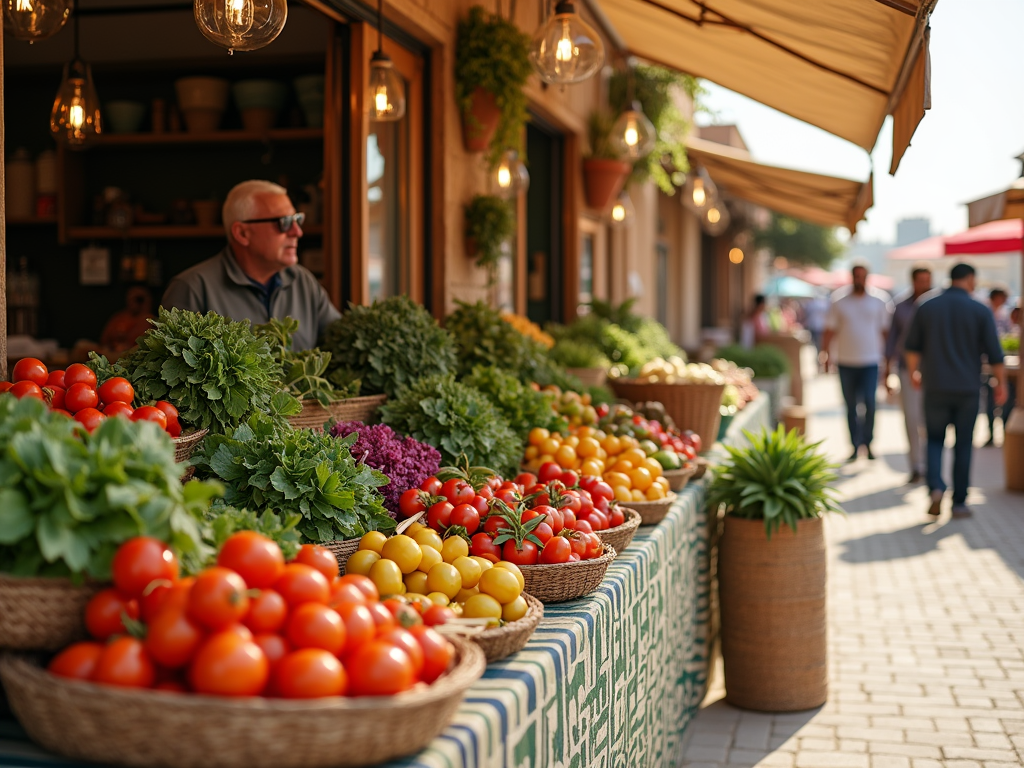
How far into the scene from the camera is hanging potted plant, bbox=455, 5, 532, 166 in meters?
5.97

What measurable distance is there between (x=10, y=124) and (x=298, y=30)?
2677 mm

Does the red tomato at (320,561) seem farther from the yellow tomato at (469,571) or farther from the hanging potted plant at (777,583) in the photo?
the hanging potted plant at (777,583)

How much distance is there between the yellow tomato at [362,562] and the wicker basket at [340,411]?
0.97 metres

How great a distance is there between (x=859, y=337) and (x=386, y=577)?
9.19m

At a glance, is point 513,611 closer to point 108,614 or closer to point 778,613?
point 108,614

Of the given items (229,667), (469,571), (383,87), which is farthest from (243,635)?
(383,87)

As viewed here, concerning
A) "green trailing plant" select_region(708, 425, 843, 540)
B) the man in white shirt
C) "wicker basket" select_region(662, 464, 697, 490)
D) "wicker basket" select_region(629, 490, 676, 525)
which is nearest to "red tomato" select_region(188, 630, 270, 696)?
"wicker basket" select_region(629, 490, 676, 525)

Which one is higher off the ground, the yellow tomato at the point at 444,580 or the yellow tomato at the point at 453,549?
the yellow tomato at the point at 453,549

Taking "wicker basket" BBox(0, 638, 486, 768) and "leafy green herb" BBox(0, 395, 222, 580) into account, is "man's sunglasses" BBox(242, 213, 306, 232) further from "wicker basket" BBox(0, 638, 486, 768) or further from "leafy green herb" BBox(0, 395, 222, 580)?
"wicker basket" BBox(0, 638, 486, 768)

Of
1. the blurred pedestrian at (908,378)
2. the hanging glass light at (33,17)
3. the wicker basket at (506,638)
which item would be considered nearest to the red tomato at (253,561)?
the wicker basket at (506,638)

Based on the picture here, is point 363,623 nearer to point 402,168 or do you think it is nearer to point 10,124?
point 402,168

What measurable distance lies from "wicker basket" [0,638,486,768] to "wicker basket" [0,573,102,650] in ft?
0.40

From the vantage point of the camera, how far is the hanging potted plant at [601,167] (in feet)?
30.5

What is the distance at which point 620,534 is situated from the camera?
10.6ft
